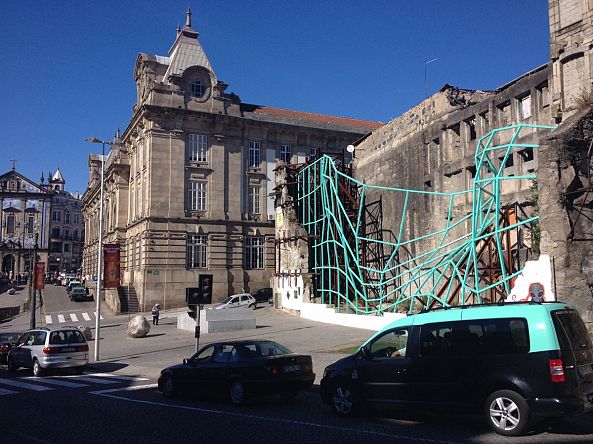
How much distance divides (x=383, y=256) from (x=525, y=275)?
1744cm

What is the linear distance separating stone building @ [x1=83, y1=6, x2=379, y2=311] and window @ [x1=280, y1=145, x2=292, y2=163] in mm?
147

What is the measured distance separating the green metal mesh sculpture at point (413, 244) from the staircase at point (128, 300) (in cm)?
1596

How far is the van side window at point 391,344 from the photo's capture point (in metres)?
9.62

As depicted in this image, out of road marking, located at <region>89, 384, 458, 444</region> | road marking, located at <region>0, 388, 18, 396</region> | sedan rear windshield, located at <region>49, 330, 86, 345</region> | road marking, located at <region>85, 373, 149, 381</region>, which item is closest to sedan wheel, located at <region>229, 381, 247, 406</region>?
road marking, located at <region>89, 384, 458, 444</region>

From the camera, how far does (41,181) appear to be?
364 ft

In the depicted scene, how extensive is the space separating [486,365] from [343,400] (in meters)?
2.76

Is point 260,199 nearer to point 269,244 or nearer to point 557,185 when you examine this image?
point 269,244

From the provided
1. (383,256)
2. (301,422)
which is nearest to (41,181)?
(383,256)

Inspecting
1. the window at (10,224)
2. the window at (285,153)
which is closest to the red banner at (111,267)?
the window at (285,153)

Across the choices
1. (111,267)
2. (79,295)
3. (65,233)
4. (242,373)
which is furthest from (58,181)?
(242,373)

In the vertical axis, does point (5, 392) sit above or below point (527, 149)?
below

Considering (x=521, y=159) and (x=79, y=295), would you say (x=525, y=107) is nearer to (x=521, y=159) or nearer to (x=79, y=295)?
(x=521, y=159)

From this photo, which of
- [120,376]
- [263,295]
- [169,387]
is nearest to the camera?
[169,387]

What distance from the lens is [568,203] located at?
14.2 meters
